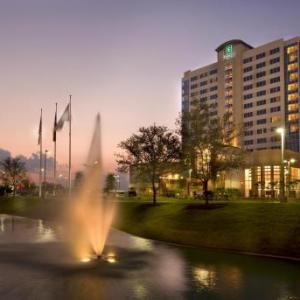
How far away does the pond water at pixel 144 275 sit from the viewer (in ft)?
54.2

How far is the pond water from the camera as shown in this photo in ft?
54.2

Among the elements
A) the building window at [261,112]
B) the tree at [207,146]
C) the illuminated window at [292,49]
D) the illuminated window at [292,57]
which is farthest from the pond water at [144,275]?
the building window at [261,112]

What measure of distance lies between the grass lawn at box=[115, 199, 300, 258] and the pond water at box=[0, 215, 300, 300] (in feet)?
7.04

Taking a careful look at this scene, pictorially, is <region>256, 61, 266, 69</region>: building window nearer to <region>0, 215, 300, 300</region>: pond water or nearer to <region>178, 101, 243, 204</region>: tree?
<region>178, 101, 243, 204</region>: tree

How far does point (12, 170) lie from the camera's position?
378 ft

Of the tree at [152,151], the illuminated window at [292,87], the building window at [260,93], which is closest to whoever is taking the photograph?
the tree at [152,151]

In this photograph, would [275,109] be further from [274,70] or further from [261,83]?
[274,70]

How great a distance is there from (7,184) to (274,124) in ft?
380

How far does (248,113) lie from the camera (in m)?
198

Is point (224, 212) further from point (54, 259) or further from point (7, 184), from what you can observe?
point (7, 184)

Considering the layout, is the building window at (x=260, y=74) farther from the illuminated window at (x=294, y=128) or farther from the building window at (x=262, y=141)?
the building window at (x=262, y=141)

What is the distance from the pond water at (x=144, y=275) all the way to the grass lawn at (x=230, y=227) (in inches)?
84.5

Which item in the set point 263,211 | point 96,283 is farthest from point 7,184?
point 96,283

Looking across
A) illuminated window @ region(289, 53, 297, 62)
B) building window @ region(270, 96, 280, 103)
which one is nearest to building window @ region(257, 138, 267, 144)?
building window @ region(270, 96, 280, 103)
